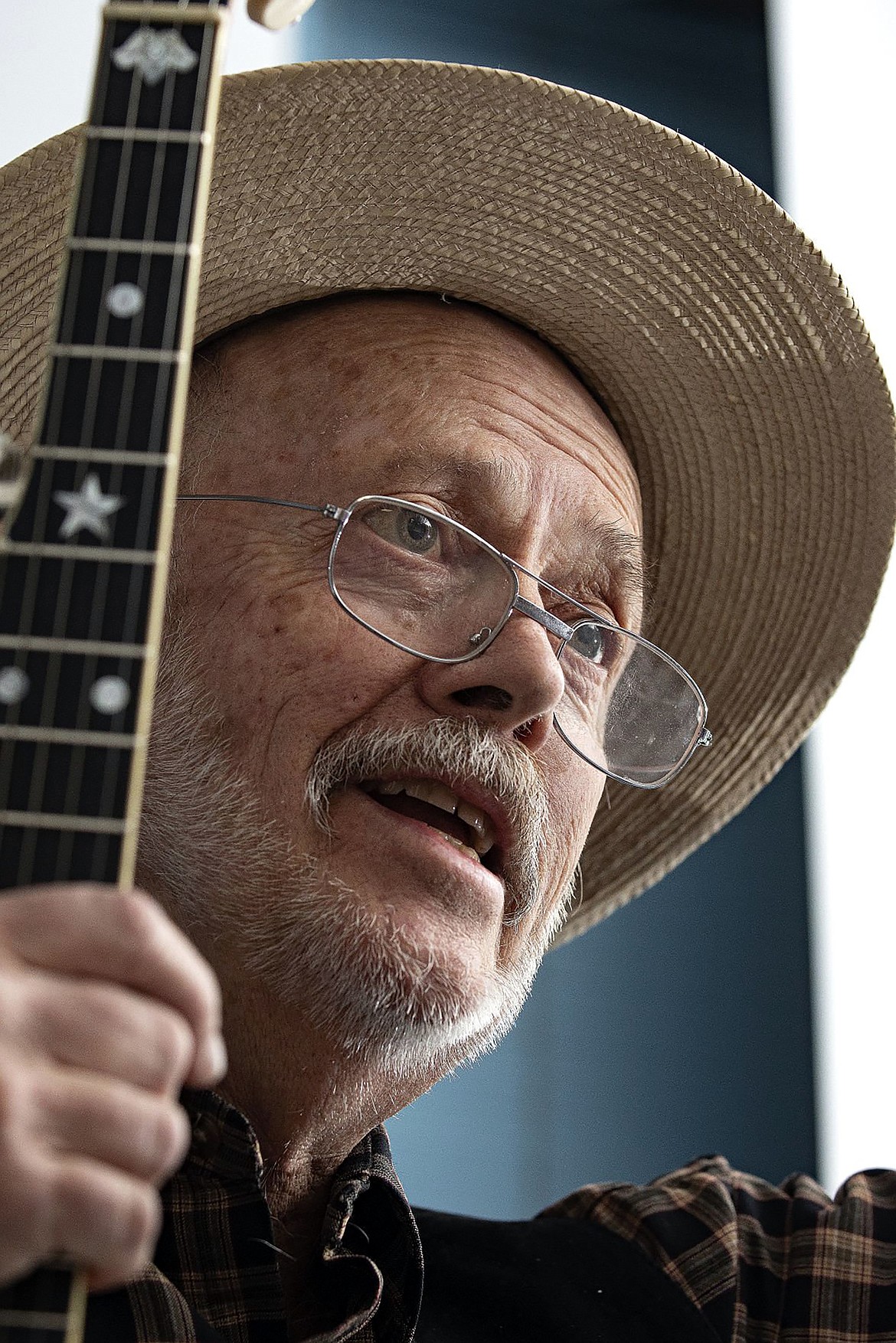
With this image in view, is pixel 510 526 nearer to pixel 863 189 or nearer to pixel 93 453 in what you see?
pixel 93 453

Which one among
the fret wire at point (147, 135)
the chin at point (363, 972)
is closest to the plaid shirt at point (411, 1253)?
the chin at point (363, 972)

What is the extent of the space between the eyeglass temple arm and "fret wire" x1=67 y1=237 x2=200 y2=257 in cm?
58

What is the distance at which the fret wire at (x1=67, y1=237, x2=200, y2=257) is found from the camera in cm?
57

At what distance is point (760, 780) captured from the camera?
1.61m

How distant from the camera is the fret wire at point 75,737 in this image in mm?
521

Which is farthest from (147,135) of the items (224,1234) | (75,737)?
(224,1234)

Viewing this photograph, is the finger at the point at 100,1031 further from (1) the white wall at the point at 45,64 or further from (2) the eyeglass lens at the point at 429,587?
(1) the white wall at the point at 45,64

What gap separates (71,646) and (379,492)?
676 mm

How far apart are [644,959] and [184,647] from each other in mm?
1108

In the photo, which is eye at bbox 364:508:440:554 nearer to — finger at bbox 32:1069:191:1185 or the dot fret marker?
the dot fret marker

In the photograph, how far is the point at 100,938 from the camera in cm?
48

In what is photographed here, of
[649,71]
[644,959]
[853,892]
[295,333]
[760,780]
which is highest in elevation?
[649,71]

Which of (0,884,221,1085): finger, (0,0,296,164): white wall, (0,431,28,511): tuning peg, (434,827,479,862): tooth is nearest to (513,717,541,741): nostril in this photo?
(434,827,479,862): tooth

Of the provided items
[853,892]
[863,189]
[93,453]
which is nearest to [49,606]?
[93,453]
